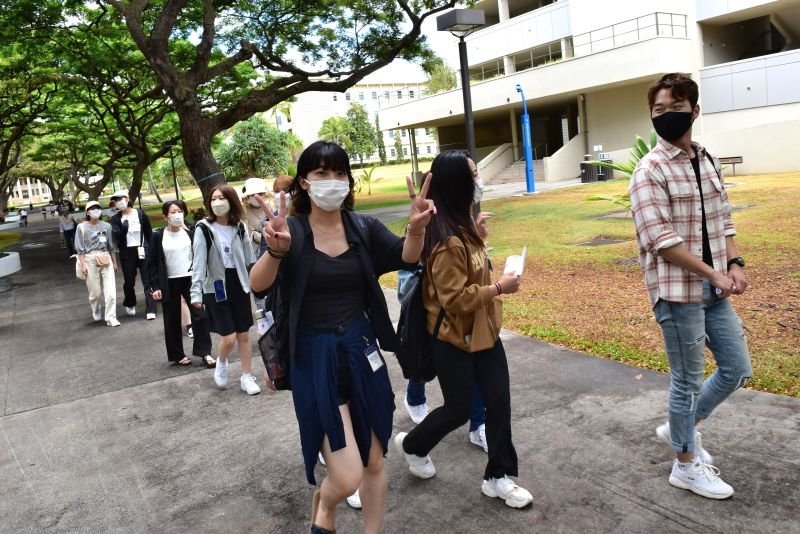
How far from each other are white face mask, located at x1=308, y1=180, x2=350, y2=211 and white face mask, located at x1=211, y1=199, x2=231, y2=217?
2.84 metres

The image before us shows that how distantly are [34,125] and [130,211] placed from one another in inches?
991

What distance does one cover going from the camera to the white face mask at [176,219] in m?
6.96

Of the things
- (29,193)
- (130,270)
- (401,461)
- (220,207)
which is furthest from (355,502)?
(29,193)

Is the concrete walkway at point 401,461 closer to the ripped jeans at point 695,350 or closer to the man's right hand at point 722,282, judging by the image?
the ripped jeans at point 695,350

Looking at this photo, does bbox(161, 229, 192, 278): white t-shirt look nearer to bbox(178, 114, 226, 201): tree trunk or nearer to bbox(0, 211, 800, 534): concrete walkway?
bbox(0, 211, 800, 534): concrete walkway

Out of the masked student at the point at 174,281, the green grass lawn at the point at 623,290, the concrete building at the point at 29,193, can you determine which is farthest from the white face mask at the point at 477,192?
the concrete building at the point at 29,193

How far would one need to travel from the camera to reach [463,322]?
10.3 ft

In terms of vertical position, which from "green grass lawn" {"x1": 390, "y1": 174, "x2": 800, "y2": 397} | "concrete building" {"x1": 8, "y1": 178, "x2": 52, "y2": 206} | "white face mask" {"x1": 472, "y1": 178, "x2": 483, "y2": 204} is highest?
"concrete building" {"x1": 8, "y1": 178, "x2": 52, "y2": 206}

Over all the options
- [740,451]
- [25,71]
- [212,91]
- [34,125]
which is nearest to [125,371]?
[740,451]

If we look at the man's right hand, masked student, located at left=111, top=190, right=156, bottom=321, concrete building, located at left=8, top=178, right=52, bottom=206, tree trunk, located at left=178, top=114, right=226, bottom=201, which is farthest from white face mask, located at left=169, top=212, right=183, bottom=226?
concrete building, located at left=8, top=178, right=52, bottom=206

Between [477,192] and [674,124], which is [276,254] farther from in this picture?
[674,124]

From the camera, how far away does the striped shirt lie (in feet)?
9.75

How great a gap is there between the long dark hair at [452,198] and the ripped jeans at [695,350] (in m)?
0.98

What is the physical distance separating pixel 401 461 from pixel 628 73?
25.7 meters
